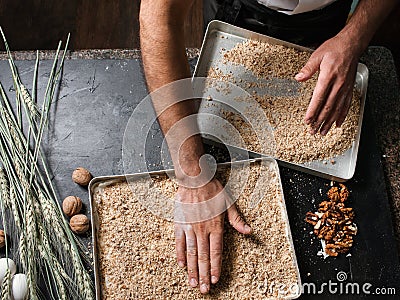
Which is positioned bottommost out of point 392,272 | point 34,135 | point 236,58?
point 392,272

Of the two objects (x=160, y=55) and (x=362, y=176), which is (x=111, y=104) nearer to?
(x=160, y=55)

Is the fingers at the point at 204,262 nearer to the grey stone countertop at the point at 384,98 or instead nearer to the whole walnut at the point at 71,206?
the whole walnut at the point at 71,206

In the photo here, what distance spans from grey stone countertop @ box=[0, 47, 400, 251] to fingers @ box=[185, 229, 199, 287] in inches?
19.4

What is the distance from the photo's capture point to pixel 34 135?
1.28 m

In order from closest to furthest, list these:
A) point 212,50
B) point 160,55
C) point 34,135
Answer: point 160,55
point 34,135
point 212,50

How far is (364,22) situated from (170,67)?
0.49m

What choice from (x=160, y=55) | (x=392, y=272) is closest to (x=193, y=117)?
(x=160, y=55)

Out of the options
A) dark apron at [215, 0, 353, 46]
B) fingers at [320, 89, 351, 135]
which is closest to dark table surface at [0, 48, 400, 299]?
fingers at [320, 89, 351, 135]

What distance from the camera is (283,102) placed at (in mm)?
1339

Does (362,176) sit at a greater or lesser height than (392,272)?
greater

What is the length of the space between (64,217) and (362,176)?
706 millimetres

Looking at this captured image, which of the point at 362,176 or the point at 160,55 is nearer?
the point at 160,55

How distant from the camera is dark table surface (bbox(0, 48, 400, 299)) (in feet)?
4.12

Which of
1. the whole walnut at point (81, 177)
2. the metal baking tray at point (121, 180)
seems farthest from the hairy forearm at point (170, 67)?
the whole walnut at point (81, 177)
